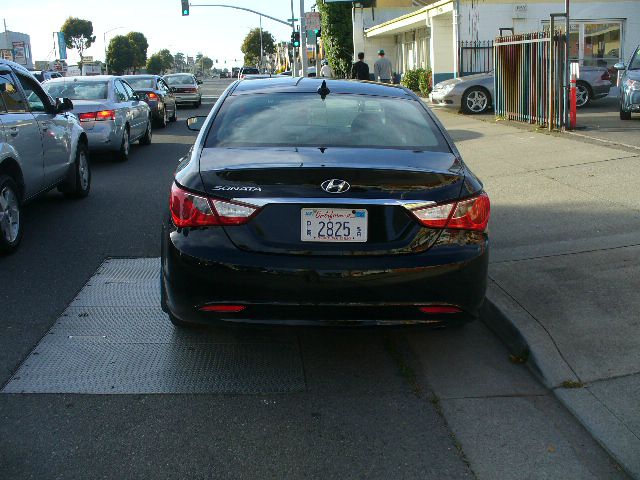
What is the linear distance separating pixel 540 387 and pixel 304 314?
141 centimetres

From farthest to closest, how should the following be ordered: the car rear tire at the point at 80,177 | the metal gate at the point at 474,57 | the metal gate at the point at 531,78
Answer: the metal gate at the point at 474,57 → the metal gate at the point at 531,78 → the car rear tire at the point at 80,177

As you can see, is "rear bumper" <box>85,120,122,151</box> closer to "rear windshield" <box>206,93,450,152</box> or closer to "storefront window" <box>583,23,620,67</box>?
"rear windshield" <box>206,93,450,152</box>

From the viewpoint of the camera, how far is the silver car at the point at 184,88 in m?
33.4

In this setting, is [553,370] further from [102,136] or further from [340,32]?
[340,32]

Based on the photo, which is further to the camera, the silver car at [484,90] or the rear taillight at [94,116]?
the silver car at [484,90]

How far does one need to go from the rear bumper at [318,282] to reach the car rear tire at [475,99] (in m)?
17.2

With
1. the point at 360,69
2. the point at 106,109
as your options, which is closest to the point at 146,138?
the point at 106,109

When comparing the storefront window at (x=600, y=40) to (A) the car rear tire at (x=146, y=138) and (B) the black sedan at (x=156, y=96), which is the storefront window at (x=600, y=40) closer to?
(B) the black sedan at (x=156, y=96)

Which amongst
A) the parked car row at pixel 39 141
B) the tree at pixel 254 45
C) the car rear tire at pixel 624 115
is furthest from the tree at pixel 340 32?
the tree at pixel 254 45

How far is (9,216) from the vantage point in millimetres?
7484

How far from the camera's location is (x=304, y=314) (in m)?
4.31

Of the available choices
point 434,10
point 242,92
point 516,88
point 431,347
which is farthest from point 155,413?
point 434,10

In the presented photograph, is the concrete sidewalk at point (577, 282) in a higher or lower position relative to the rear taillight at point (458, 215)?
lower

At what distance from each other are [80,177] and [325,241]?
688 cm
